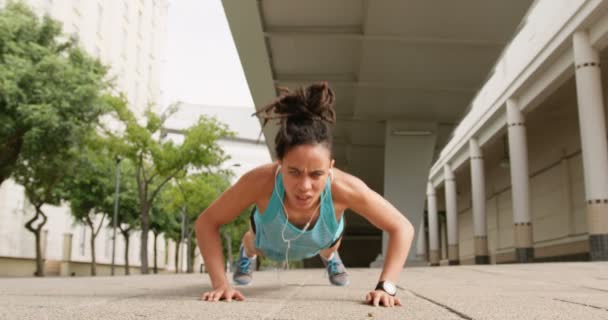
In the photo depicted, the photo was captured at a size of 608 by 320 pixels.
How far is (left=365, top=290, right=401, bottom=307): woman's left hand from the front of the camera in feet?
10.1

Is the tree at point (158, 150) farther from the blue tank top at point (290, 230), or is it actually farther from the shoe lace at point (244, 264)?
the blue tank top at point (290, 230)

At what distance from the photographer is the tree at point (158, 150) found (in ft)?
72.1

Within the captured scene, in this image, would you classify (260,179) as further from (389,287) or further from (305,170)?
(389,287)

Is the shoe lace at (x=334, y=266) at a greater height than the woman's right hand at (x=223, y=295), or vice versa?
the shoe lace at (x=334, y=266)

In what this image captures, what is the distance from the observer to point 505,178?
32.8m

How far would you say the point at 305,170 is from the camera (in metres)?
3.21

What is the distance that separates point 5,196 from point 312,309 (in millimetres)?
22941

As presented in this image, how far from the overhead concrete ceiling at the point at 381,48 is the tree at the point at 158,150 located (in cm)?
706

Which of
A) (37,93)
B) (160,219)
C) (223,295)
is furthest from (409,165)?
(160,219)

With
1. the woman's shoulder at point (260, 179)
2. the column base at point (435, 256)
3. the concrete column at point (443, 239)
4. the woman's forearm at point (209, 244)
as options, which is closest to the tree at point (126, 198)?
the column base at point (435, 256)

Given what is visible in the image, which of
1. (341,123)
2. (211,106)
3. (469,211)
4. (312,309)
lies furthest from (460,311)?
(211,106)

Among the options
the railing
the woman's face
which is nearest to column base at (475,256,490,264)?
the railing

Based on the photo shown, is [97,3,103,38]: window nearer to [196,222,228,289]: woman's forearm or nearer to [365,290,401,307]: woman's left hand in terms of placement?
[196,222,228,289]: woman's forearm

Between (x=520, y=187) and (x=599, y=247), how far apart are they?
236 inches
